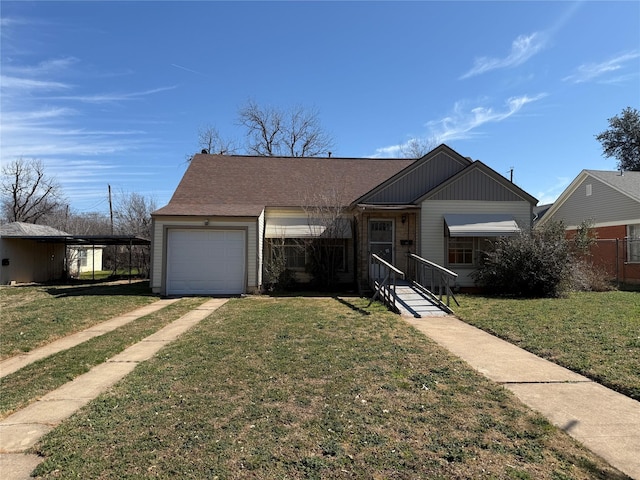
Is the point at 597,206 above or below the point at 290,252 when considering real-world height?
above

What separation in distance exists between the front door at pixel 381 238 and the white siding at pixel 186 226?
4337 millimetres

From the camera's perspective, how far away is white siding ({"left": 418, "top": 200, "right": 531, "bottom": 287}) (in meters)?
14.9

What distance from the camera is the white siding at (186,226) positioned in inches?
570

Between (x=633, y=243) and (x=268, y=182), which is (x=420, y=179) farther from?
(x=633, y=243)

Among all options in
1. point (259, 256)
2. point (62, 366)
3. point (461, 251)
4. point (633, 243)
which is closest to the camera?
point (62, 366)

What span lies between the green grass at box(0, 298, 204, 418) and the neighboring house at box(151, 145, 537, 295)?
570cm

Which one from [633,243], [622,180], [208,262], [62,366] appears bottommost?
[62,366]

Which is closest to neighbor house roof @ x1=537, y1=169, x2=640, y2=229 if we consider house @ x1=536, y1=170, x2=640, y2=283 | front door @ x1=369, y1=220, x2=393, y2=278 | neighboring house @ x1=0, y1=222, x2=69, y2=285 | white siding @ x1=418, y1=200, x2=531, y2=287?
house @ x1=536, y1=170, x2=640, y2=283

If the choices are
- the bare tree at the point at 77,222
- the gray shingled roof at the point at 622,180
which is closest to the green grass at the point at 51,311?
the gray shingled roof at the point at 622,180

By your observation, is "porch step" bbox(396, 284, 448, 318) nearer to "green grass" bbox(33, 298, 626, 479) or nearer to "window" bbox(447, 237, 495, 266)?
"window" bbox(447, 237, 495, 266)

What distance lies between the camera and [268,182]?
18.3 meters

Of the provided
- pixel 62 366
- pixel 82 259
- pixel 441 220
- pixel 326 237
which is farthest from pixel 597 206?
pixel 82 259

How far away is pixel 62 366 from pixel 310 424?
14.0ft

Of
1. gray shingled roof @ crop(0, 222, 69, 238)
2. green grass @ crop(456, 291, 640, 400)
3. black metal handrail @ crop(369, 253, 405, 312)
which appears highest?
gray shingled roof @ crop(0, 222, 69, 238)
